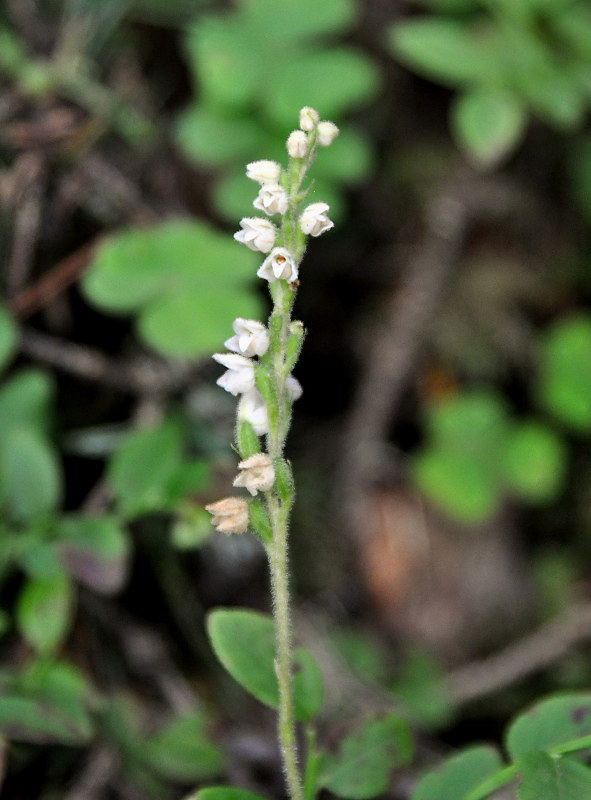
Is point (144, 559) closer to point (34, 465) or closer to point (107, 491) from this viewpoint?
point (107, 491)

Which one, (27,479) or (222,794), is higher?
(27,479)

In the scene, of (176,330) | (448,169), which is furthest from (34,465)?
(448,169)

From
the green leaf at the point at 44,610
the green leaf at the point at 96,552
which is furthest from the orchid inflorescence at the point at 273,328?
the green leaf at the point at 44,610

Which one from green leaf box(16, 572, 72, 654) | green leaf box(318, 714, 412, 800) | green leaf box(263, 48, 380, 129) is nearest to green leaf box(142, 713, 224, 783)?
green leaf box(16, 572, 72, 654)

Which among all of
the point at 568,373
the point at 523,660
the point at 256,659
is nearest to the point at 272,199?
the point at 256,659

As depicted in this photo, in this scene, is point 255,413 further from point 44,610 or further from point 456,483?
point 456,483

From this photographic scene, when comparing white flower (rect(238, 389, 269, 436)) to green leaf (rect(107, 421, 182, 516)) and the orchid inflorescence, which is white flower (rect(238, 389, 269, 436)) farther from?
green leaf (rect(107, 421, 182, 516))
